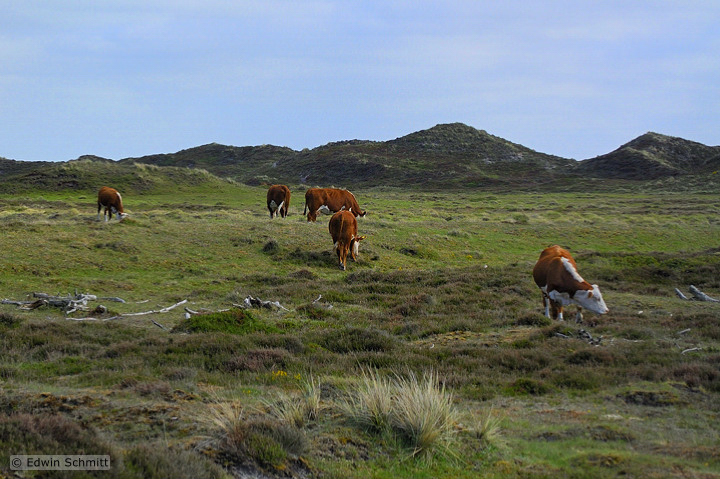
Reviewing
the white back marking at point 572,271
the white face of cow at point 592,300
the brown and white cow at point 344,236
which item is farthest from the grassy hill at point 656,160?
the white face of cow at point 592,300

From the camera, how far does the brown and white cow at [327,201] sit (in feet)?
108

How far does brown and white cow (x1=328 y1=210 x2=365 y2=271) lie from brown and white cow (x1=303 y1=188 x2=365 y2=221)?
861 centimetres

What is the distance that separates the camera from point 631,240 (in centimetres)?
3569

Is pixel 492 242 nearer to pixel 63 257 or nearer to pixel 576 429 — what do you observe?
pixel 63 257

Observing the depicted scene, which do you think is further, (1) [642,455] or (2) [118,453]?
(1) [642,455]

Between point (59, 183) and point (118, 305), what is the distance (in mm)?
56533

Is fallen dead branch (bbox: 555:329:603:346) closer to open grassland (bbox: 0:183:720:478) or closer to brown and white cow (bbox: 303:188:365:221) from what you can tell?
open grassland (bbox: 0:183:720:478)

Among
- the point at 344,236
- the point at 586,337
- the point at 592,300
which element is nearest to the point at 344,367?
the point at 586,337

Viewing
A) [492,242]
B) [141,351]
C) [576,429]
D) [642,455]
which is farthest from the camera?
[492,242]

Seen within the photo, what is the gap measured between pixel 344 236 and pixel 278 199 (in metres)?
13.1

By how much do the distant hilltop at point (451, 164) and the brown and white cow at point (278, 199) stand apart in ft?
198

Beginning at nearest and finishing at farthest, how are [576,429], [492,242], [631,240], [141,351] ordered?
[576,429] → [141,351] → [492,242] → [631,240]

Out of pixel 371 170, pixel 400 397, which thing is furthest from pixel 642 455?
pixel 371 170

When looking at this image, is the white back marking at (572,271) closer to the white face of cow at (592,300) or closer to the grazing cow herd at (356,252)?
the grazing cow herd at (356,252)
